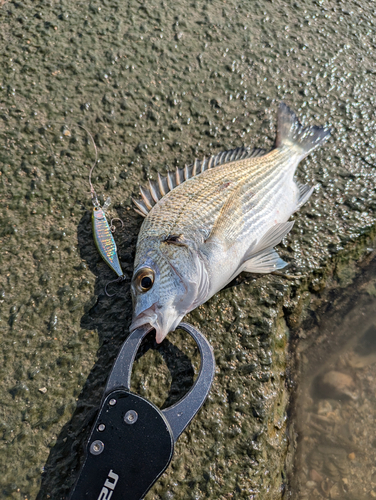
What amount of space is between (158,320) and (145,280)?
249mm

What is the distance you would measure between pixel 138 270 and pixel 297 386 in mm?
1459

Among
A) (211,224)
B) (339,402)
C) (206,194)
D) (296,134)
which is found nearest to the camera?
(211,224)

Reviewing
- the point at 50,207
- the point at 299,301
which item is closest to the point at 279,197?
the point at 299,301

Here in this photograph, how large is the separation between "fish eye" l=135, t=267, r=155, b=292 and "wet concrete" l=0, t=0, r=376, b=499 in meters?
0.28

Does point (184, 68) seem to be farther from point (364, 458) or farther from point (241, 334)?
point (364, 458)

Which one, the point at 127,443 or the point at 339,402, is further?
the point at 339,402

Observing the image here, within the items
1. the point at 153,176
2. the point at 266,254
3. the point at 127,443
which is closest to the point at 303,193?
the point at 266,254

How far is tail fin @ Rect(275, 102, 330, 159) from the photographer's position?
311cm

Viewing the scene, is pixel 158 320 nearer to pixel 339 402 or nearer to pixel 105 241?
pixel 105 241

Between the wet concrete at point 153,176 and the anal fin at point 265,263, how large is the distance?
13 centimetres

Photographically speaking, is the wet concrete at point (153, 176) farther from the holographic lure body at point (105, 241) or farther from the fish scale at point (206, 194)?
the fish scale at point (206, 194)

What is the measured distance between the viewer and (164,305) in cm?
216

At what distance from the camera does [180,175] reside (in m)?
2.87

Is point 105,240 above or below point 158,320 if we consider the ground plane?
above
